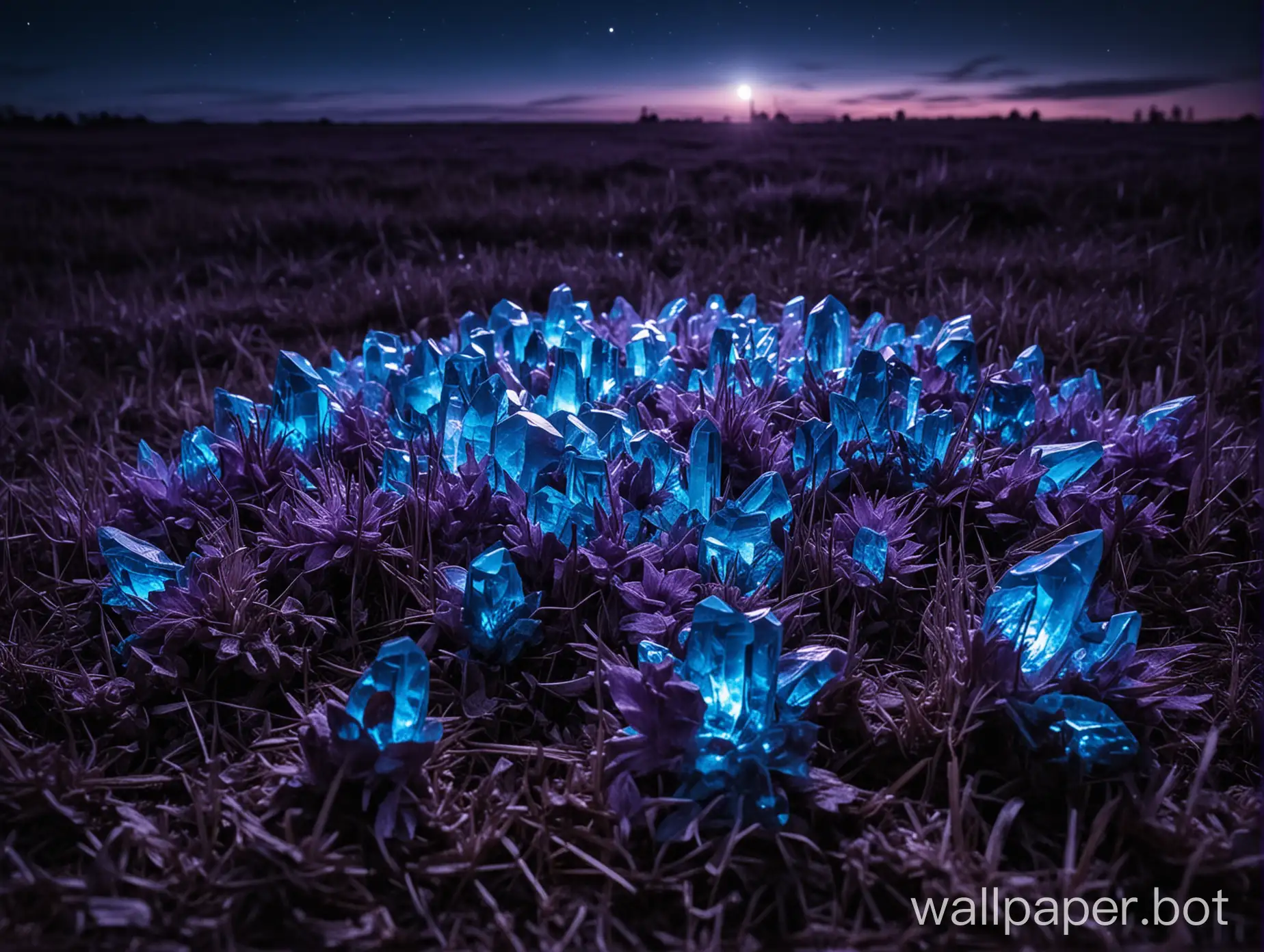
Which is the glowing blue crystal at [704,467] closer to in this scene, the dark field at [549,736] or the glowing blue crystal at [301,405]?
the dark field at [549,736]

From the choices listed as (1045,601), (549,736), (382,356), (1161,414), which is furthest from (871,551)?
(382,356)

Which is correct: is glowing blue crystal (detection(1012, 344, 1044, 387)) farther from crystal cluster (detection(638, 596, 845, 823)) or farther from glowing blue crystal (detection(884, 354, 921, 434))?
crystal cluster (detection(638, 596, 845, 823))

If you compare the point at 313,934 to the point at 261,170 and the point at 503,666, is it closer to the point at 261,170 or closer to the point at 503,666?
the point at 503,666

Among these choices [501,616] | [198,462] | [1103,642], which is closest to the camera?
[1103,642]

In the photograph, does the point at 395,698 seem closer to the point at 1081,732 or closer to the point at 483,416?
the point at 483,416

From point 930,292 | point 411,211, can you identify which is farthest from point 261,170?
point 930,292

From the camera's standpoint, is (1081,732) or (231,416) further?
(231,416)

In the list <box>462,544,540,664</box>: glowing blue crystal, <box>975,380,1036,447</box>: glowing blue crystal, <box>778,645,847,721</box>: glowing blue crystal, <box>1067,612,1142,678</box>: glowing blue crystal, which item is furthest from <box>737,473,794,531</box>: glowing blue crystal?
<box>975,380,1036,447</box>: glowing blue crystal
